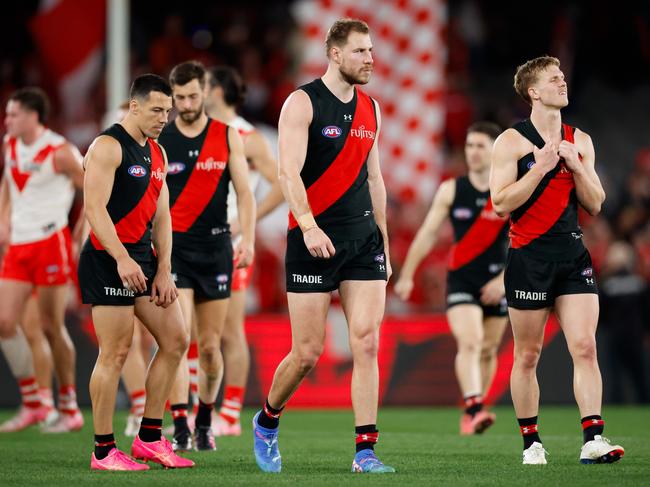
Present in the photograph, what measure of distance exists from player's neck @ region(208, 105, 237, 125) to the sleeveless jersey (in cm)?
148

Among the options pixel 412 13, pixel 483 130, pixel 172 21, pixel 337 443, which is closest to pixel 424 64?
pixel 412 13

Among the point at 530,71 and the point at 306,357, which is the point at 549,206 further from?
the point at 306,357

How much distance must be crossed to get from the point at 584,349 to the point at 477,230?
3.90 metres

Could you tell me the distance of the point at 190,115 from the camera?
30.5 feet

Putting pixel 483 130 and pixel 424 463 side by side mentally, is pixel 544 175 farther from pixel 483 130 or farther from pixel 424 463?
pixel 483 130

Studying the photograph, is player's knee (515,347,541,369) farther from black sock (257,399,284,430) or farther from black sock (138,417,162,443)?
black sock (138,417,162,443)

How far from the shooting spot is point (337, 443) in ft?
33.2

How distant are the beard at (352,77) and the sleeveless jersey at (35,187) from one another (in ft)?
13.8

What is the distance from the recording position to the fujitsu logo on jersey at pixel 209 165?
370 inches

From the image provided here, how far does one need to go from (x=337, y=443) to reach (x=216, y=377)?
1.23 m

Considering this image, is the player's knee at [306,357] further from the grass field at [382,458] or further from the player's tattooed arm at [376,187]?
the player's tattooed arm at [376,187]

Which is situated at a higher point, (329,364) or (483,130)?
(483,130)

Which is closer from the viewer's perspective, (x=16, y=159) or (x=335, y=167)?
(x=335, y=167)

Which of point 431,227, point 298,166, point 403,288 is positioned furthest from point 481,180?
point 298,166
